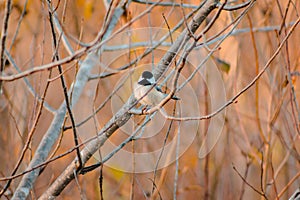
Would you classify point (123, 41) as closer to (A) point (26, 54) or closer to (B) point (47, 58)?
(B) point (47, 58)

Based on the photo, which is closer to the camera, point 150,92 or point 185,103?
point 150,92

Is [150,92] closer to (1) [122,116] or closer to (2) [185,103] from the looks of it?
(1) [122,116]

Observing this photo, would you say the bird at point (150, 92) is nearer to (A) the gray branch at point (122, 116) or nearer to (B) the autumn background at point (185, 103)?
(A) the gray branch at point (122, 116)

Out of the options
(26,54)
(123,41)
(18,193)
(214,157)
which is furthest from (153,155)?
(26,54)

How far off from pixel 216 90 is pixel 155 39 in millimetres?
709

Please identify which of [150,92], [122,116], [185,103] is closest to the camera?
[150,92]

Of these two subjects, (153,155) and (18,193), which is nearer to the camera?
(18,193)

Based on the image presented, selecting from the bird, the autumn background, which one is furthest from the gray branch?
the autumn background

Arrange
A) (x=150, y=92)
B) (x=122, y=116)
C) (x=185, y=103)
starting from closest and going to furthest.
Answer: (x=150, y=92) < (x=122, y=116) < (x=185, y=103)

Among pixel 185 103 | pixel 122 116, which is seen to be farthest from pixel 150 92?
pixel 185 103

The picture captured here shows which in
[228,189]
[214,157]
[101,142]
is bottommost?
[228,189]

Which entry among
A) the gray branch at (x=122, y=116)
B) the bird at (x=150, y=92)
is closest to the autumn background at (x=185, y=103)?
the gray branch at (x=122, y=116)

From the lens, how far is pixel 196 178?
3.06 metres

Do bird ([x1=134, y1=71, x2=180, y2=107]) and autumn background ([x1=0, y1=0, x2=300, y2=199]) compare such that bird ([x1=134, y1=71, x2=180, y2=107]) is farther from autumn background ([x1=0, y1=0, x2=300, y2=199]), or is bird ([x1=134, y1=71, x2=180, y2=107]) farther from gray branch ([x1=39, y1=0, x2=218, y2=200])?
autumn background ([x1=0, y1=0, x2=300, y2=199])
